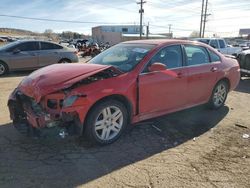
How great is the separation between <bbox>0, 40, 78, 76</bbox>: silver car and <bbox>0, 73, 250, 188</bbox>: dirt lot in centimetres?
687

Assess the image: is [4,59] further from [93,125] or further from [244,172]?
[244,172]

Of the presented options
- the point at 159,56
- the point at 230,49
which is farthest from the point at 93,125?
the point at 230,49

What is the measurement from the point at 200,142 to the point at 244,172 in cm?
103

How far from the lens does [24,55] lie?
12.1 m

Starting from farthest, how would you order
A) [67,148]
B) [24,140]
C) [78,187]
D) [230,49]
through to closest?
[230,49], [24,140], [67,148], [78,187]

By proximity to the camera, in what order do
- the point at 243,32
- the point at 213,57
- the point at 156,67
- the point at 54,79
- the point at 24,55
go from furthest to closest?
1. the point at 243,32
2. the point at 24,55
3. the point at 213,57
4. the point at 156,67
5. the point at 54,79

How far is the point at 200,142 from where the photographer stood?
15.5 ft

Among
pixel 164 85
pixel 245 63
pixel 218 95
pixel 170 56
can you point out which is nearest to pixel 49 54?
pixel 245 63

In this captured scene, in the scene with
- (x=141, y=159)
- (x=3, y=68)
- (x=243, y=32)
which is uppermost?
(x=243, y=32)

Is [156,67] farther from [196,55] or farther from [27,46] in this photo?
[27,46]

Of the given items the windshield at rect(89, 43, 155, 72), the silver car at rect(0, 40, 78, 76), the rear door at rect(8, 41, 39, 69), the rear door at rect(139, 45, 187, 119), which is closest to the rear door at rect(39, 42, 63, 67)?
the silver car at rect(0, 40, 78, 76)

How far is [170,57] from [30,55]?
27.7ft

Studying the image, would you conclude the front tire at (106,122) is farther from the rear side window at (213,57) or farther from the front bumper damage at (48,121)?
the rear side window at (213,57)

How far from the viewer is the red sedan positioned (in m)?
4.02
